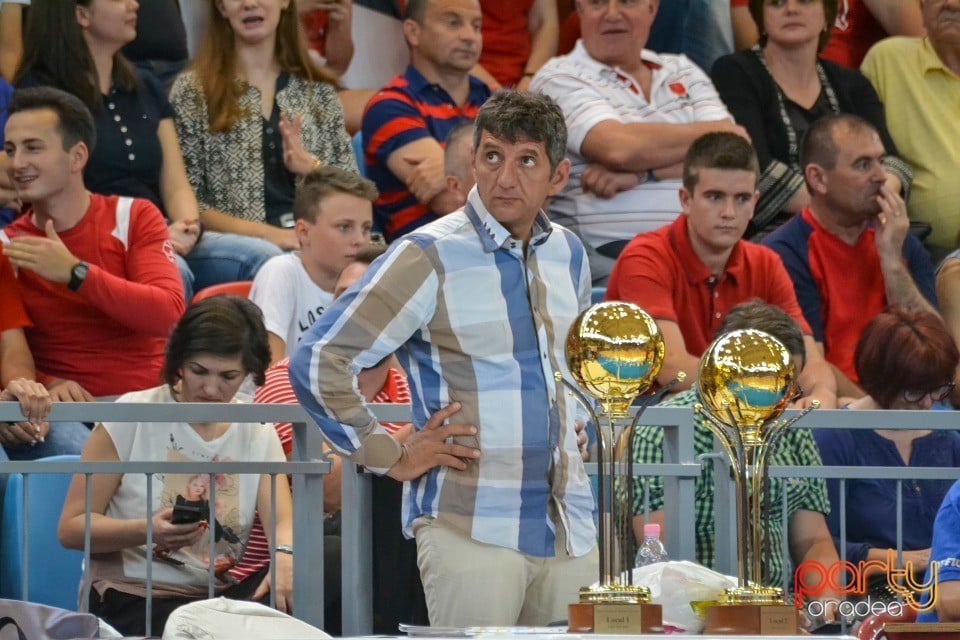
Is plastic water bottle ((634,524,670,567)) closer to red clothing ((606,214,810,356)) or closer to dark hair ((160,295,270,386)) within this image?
dark hair ((160,295,270,386))

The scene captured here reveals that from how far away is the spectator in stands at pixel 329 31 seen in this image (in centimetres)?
702

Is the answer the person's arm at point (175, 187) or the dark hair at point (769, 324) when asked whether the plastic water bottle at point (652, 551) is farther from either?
the person's arm at point (175, 187)

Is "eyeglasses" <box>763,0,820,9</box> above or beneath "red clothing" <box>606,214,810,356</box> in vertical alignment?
above

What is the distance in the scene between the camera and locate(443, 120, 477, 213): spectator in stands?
588cm

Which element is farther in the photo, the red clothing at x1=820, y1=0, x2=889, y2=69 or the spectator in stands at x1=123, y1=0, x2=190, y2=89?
the red clothing at x1=820, y1=0, x2=889, y2=69

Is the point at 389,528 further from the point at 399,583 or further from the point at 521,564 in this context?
the point at 521,564

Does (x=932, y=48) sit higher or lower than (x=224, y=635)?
higher

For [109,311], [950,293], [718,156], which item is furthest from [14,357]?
[950,293]

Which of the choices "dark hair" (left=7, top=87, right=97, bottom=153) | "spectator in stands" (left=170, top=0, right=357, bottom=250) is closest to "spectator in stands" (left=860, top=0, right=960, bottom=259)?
"spectator in stands" (left=170, top=0, right=357, bottom=250)

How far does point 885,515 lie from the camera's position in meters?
4.44

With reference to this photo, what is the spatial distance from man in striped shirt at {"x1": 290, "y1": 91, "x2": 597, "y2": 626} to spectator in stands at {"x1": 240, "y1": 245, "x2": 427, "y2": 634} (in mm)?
351

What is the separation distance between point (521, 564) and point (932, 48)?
4.58m

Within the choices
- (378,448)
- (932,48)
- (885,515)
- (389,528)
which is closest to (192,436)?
(389,528)

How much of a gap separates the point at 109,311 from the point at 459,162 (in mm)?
1394
